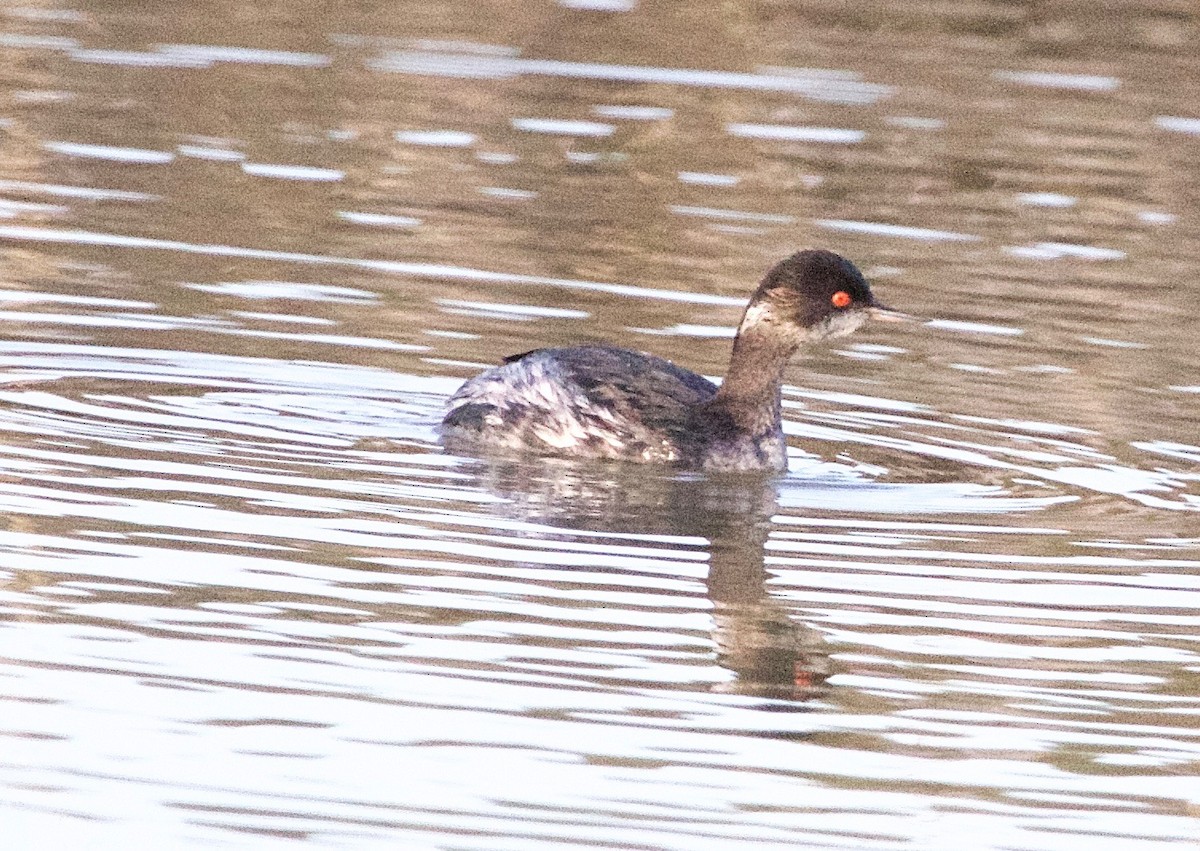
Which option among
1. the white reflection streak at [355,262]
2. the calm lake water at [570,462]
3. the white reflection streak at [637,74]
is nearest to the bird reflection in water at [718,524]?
the calm lake water at [570,462]

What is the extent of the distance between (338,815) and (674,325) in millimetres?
7836

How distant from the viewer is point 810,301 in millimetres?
12141

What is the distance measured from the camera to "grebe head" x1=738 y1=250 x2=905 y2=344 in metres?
12.1

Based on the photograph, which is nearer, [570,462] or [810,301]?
[570,462]

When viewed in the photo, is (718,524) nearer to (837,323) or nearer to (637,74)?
(837,323)

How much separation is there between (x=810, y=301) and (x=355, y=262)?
12.7ft

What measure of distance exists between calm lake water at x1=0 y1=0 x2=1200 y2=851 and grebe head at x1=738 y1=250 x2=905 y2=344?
1.11ft

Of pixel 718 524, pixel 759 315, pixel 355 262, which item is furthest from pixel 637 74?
pixel 718 524

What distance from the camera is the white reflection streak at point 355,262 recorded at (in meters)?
15.2

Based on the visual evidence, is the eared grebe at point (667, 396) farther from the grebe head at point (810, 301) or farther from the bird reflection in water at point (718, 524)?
the bird reflection in water at point (718, 524)

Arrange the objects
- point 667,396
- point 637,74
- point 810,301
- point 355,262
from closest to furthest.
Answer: point 667,396 → point 810,301 → point 355,262 → point 637,74

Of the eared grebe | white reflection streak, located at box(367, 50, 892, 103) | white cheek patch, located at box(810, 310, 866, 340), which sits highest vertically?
white reflection streak, located at box(367, 50, 892, 103)

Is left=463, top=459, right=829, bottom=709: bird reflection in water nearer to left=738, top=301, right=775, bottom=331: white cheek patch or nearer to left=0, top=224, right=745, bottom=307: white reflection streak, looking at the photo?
left=738, top=301, right=775, bottom=331: white cheek patch

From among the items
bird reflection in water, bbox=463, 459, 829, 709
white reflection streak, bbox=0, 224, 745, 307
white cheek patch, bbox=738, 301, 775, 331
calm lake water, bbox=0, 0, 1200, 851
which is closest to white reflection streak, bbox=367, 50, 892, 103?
calm lake water, bbox=0, 0, 1200, 851
